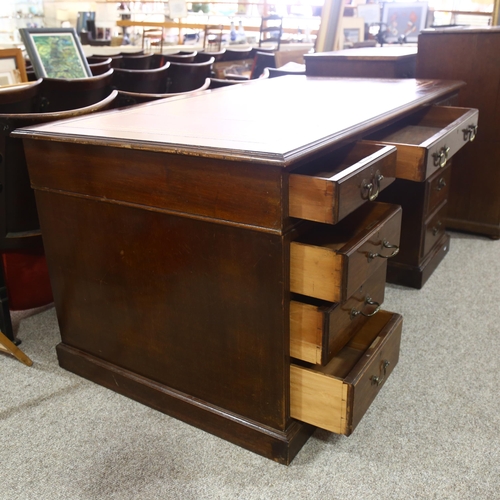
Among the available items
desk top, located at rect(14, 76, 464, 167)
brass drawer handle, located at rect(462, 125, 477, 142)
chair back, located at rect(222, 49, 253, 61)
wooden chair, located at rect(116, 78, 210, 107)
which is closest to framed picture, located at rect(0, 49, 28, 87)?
wooden chair, located at rect(116, 78, 210, 107)

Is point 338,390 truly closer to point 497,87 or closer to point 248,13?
point 497,87

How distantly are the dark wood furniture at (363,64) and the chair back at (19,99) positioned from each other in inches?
47.8

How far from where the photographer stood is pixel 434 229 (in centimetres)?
214

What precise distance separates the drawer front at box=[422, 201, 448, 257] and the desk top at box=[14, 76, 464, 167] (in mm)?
476

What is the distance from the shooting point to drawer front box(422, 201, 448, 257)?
207cm

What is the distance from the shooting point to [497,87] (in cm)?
226

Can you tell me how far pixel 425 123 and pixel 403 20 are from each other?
Answer: 278cm

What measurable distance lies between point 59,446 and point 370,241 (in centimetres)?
89

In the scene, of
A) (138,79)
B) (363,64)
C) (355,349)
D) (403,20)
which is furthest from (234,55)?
(355,349)

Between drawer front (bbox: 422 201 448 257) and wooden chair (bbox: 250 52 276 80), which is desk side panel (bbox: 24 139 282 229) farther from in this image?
wooden chair (bbox: 250 52 276 80)

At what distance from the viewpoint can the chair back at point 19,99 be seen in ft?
5.38

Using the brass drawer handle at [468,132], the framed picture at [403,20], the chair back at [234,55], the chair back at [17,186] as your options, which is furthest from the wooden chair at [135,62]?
the brass drawer handle at [468,132]

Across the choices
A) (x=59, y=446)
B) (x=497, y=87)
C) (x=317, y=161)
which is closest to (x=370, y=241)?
(x=317, y=161)

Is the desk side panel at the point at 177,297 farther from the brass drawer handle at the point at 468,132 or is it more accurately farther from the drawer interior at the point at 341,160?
the brass drawer handle at the point at 468,132
